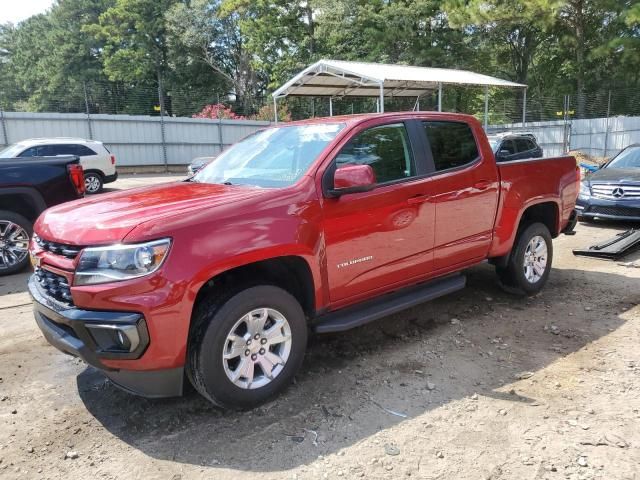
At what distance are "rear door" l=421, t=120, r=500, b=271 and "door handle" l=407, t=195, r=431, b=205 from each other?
9cm

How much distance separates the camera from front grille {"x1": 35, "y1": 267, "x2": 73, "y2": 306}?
9.63 ft

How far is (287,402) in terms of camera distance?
3.33 meters

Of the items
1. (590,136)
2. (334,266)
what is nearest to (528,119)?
(590,136)

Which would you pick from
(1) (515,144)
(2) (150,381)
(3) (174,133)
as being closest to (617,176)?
(1) (515,144)

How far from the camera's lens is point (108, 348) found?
2.80 meters

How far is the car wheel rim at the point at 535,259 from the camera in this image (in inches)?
204

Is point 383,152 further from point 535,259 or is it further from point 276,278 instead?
point 535,259

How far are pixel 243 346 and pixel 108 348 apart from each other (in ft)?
2.47

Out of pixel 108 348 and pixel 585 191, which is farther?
pixel 585 191

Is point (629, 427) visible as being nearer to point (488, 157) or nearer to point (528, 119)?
point (488, 157)

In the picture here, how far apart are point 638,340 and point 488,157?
1947 millimetres

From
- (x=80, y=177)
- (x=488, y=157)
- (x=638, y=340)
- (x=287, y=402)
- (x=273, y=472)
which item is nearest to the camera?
(x=273, y=472)

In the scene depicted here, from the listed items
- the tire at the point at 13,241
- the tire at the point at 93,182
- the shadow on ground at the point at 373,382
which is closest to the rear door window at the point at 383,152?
the shadow on ground at the point at 373,382

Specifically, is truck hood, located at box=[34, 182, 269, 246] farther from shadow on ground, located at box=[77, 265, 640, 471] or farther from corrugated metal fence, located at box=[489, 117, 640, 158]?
corrugated metal fence, located at box=[489, 117, 640, 158]
